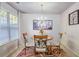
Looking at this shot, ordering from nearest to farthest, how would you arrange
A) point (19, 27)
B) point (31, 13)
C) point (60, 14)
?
point (31, 13) < point (19, 27) < point (60, 14)

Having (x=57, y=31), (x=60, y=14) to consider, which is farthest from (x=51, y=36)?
(x=60, y=14)

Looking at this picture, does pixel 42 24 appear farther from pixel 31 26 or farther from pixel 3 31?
pixel 3 31

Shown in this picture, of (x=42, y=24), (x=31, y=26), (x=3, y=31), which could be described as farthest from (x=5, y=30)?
(x=42, y=24)

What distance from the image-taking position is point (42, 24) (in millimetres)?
1817

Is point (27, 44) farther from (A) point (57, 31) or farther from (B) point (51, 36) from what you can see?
(A) point (57, 31)

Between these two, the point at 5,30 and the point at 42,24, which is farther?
the point at 5,30

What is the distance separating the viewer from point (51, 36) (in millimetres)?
1860

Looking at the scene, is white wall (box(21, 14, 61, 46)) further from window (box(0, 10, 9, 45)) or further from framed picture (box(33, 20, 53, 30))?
window (box(0, 10, 9, 45))

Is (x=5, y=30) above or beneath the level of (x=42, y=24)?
beneath

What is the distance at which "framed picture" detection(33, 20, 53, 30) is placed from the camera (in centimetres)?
181

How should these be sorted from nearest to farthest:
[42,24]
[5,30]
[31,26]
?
[42,24] < [31,26] < [5,30]

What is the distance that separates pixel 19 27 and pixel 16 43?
30 cm

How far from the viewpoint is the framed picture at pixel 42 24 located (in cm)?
181

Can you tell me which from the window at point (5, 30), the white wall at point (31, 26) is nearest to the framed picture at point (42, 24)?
the white wall at point (31, 26)
